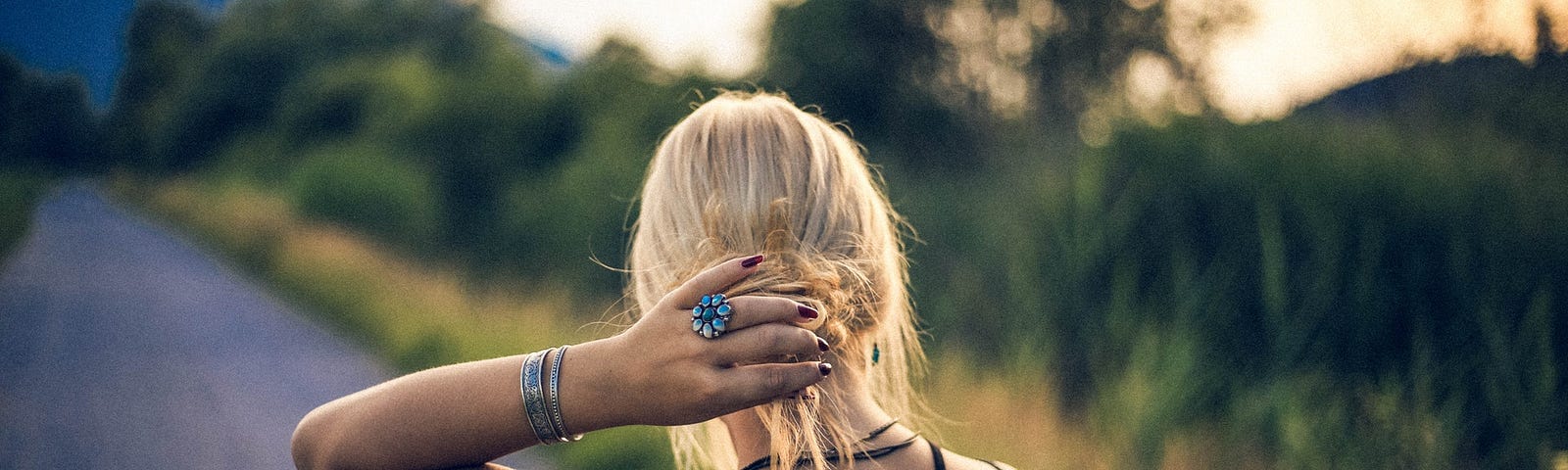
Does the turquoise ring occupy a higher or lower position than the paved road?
lower

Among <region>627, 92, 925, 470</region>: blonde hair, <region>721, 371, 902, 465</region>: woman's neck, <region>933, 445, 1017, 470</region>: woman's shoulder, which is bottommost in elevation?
<region>933, 445, 1017, 470</region>: woman's shoulder

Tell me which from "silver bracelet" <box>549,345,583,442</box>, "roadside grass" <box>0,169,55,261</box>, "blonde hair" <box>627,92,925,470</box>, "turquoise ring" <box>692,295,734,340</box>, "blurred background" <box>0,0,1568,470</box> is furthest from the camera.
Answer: "roadside grass" <box>0,169,55,261</box>

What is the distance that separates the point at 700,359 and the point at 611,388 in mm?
145

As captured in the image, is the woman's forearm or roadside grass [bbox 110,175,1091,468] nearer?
the woman's forearm

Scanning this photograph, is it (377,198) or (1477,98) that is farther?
(377,198)

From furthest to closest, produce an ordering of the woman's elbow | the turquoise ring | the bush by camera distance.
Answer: the bush, the woman's elbow, the turquoise ring

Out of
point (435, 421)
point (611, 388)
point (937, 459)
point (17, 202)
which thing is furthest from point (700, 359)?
point (17, 202)

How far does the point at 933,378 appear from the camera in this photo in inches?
236

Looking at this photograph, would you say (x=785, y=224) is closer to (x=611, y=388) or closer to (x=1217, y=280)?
(x=611, y=388)

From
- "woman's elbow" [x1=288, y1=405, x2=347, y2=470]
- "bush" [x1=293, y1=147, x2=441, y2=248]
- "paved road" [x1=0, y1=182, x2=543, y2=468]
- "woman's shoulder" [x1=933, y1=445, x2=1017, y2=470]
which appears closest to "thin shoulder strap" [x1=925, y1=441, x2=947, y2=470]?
"woman's shoulder" [x1=933, y1=445, x2=1017, y2=470]

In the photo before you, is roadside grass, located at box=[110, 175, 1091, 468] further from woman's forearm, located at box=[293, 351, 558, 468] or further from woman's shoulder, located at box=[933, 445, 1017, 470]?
woman's shoulder, located at box=[933, 445, 1017, 470]

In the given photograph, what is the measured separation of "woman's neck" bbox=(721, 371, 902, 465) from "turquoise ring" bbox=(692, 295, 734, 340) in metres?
0.47

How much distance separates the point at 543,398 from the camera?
1.33 meters

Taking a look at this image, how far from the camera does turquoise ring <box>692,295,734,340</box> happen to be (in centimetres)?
119
